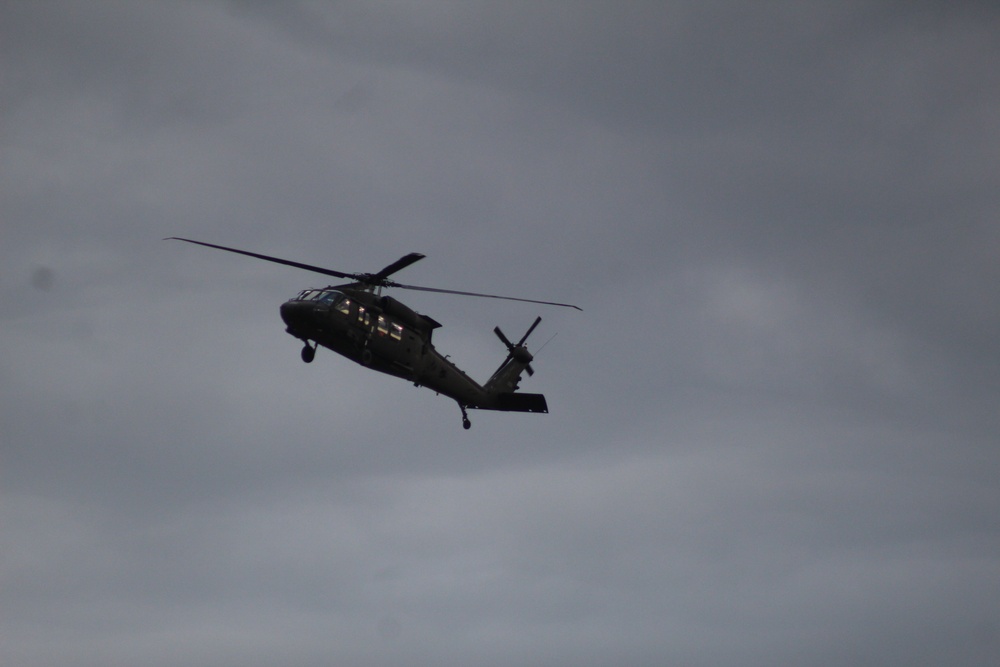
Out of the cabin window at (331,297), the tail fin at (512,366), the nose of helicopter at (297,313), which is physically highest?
the tail fin at (512,366)

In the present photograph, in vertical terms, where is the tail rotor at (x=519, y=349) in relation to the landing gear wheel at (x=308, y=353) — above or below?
above

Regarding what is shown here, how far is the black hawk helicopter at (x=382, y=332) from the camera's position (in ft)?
154

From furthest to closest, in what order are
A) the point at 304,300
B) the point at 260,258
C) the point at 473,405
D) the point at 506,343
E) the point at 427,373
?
the point at 506,343 < the point at 473,405 < the point at 427,373 < the point at 304,300 < the point at 260,258

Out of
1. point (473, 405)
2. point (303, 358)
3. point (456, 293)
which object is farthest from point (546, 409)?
point (303, 358)

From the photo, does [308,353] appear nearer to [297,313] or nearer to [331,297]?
[297,313]

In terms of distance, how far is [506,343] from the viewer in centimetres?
6262

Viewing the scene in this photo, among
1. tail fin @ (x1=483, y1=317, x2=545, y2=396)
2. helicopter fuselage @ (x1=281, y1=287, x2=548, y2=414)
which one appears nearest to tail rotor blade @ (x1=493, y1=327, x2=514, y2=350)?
tail fin @ (x1=483, y1=317, x2=545, y2=396)

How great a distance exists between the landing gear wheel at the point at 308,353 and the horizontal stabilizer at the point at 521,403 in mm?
13665

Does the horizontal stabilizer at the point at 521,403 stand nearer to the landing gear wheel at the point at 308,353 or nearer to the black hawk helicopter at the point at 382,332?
the black hawk helicopter at the point at 382,332

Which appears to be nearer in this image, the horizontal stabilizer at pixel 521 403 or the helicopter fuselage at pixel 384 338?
the helicopter fuselage at pixel 384 338

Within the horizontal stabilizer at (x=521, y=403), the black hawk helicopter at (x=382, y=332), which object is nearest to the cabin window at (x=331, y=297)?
the black hawk helicopter at (x=382, y=332)

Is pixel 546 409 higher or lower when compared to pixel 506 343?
lower

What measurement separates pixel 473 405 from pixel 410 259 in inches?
561

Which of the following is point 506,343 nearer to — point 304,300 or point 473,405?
point 473,405
